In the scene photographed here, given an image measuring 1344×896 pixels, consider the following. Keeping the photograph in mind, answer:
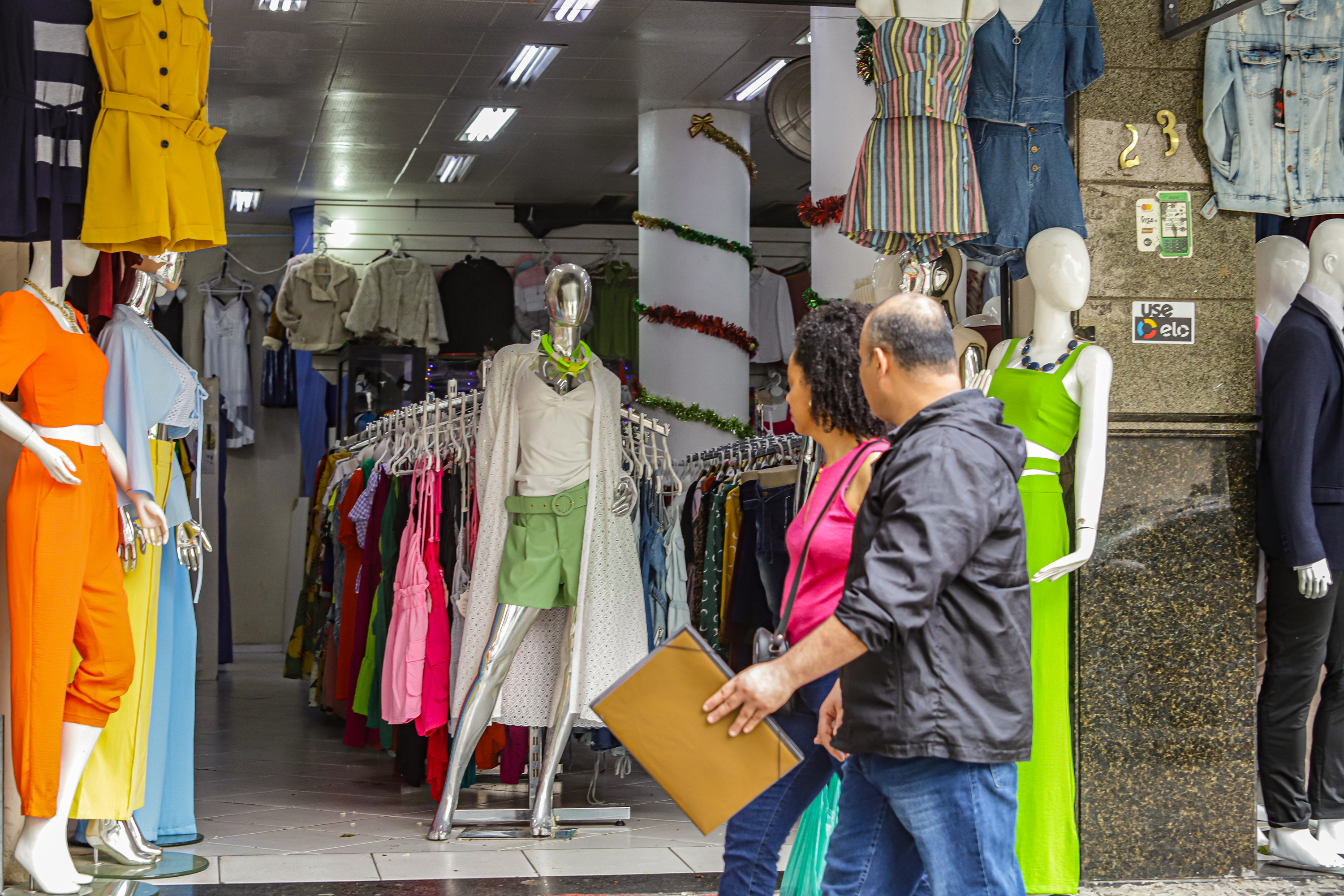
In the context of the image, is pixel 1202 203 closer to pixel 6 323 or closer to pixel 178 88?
pixel 178 88

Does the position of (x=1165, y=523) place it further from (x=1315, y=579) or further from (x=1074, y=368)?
(x=1074, y=368)

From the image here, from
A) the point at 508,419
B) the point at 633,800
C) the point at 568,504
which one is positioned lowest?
the point at 633,800

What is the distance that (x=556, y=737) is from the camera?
4707mm

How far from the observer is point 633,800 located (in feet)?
17.4

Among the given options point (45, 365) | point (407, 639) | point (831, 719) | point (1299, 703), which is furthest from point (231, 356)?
point (831, 719)

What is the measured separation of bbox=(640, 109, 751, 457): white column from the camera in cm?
820

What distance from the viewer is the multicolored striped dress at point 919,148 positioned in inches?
152

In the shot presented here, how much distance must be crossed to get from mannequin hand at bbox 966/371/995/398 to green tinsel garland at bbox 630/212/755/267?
14.6ft

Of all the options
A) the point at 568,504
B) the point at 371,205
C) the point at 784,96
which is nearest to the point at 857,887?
the point at 568,504

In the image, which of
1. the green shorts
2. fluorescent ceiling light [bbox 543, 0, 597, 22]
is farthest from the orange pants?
fluorescent ceiling light [bbox 543, 0, 597, 22]

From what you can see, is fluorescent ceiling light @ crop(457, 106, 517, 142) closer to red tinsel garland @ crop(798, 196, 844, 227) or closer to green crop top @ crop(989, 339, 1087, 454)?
red tinsel garland @ crop(798, 196, 844, 227)

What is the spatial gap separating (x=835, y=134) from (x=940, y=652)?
4571 mm

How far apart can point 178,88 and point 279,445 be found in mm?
9325

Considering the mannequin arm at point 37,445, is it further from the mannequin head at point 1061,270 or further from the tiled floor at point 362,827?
the mannequin head at point 1061,270
